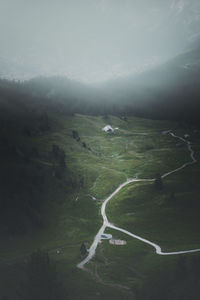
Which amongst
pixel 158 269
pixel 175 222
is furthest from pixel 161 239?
pixel 158 269

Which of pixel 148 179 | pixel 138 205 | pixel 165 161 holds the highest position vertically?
pixel 165 161

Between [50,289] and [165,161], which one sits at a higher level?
[165,161]

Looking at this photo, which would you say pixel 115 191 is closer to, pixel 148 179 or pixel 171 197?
pixel 148 179

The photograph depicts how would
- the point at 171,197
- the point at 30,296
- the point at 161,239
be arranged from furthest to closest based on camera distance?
1. the point at 171,197
2. the point at 161,239
3. the point at 30,296

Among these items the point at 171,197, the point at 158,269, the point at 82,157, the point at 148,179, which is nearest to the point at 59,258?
the point at 158,269

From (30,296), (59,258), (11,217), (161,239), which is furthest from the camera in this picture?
(11,217)

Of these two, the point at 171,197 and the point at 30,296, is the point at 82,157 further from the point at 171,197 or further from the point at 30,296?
the point at 30,296

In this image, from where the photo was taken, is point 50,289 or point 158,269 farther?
point 158,269

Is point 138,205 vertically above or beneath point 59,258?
above

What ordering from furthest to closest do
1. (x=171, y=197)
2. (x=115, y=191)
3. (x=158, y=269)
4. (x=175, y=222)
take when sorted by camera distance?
(x=115, y=191) < (x=171, y=197) < (x=175, y=222) < (x=158, y=269)
